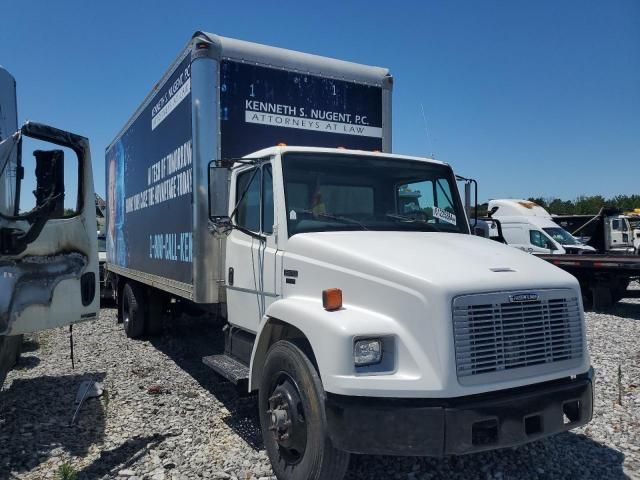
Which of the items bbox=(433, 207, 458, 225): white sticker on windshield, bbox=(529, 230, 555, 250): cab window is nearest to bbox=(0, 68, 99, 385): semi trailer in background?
bbox=(433, 207, 458, 225): white sticker on windshield

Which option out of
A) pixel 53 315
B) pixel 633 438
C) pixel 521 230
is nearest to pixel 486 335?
pixel 633 438

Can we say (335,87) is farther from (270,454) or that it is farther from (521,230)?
(521,230)

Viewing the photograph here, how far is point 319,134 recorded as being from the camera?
221 inches

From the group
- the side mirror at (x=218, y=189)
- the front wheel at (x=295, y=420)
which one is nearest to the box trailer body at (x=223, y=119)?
the side mirror at (x=218, y=189)

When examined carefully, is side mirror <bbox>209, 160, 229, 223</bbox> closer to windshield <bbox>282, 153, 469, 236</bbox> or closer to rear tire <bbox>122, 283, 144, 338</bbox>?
windshield <bbox>282, 153, 469, 236</bbox>

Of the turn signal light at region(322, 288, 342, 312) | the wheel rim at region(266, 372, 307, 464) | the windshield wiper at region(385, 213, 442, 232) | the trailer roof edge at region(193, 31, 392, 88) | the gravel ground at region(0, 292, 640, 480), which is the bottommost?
the gravel ground at region(0, 292, 640, 480)

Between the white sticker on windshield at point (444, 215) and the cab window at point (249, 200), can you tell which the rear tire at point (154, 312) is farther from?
the white sticker on windshield at point (444, 215)

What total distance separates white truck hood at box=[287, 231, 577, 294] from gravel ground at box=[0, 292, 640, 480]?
151cm

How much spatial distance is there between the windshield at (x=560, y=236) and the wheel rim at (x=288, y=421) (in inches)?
588

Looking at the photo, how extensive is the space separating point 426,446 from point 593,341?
21.4 ft

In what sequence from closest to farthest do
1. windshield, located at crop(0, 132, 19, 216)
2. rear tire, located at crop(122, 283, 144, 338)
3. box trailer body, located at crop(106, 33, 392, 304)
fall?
1. windshield, located at crop(0, 132, 19, 216)
2. box trailer body, located at crop(106, 33, 392, 304)
3. rear tire, located at crop(122, 283, 144, 338)

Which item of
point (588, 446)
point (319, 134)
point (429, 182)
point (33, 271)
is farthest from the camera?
point (319, 134)

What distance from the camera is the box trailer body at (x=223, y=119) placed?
16.7 ft

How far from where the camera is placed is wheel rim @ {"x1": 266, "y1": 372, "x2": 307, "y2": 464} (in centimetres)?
331
